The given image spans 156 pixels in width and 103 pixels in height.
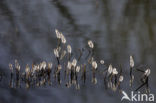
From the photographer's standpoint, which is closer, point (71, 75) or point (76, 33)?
point (71, 75)

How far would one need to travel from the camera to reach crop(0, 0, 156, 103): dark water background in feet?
14.6

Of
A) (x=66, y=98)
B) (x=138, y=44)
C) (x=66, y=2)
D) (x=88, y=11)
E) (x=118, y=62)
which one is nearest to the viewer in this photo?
(x=66, y=98)

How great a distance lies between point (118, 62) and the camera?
511 centimetres

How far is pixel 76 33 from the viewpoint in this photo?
629cm

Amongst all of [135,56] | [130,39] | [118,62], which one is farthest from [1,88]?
[130,39]

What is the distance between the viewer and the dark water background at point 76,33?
445 cm

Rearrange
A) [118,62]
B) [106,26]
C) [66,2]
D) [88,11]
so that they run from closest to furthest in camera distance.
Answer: [118,62] < [106,26] < [88,11] < [66,2]

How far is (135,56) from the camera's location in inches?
208

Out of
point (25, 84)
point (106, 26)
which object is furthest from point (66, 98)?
point (106, 26)

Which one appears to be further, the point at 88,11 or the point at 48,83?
the point at 88,11

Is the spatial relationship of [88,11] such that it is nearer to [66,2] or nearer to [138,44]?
[66,2]

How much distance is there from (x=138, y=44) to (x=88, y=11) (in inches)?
75.1

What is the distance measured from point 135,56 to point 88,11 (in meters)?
2.32

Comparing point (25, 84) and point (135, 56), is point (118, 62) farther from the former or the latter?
point (25, 84)
